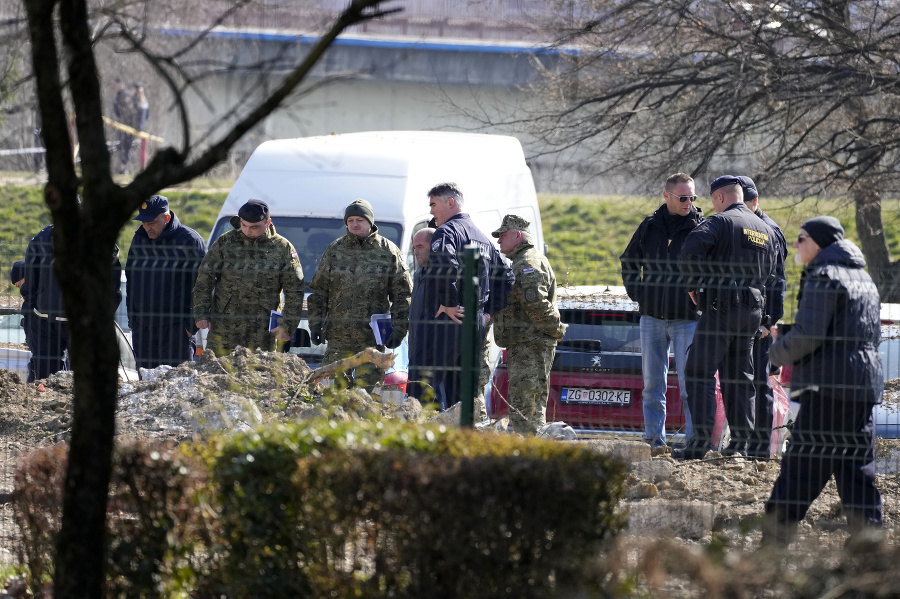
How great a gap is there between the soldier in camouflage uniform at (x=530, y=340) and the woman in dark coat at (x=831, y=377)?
2279 millimetres

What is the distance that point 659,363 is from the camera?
27.2 ft

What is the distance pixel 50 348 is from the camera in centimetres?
821

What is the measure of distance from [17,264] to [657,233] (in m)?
5.37

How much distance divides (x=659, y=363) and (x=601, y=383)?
0.44 meters

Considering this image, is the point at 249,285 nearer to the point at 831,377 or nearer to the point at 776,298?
the point at 776,298

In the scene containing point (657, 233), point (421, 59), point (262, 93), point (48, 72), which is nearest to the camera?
point (48, 72)

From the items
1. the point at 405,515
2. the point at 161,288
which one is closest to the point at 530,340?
the point at 161,288

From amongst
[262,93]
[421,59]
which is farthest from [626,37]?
[421,59]

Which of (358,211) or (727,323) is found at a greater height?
(358,211)

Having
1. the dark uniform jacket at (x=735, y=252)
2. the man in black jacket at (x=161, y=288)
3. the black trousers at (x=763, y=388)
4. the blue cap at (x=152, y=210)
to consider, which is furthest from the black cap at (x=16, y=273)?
the black trousers at (x=763, y=388)

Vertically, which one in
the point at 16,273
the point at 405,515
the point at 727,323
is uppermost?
the point at 16,273

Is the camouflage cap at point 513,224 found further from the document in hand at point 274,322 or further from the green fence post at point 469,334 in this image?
the green fence post at point 469,334

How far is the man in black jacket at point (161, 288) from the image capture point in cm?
771

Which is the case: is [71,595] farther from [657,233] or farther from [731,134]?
[731,134]
